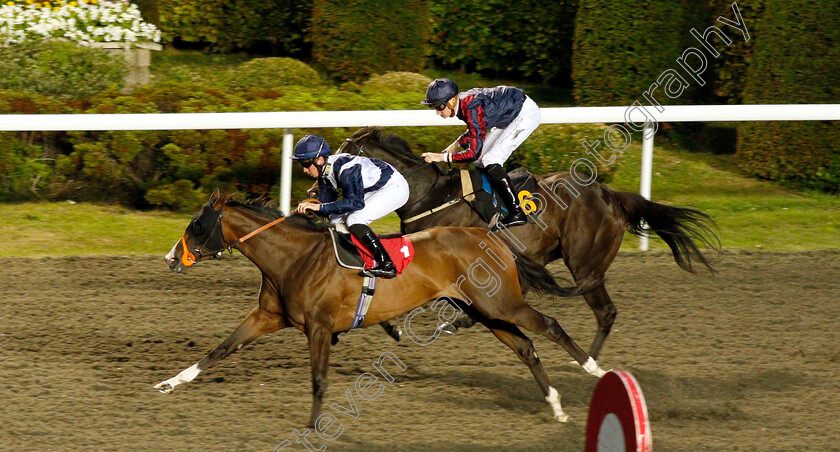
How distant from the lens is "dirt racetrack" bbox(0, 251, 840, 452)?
4371 mm

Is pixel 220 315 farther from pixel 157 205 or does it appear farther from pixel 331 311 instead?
pixel 157 205

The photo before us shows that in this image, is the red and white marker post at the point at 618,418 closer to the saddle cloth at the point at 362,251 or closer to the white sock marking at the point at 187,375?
the saddle cloth at the point at 362,251

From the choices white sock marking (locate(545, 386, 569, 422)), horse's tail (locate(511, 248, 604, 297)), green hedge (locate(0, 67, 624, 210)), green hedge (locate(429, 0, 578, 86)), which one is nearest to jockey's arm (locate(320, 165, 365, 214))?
horse's tail (locate(511, 248, 604, 297))

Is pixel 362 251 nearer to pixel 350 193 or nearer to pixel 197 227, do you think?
pixel 350 193

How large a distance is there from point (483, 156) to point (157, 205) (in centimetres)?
349

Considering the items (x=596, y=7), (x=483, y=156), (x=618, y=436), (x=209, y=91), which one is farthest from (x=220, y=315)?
(x=596, y=7)

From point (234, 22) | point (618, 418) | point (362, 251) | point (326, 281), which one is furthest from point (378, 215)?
point (234, 22)

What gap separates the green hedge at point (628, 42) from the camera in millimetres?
9406

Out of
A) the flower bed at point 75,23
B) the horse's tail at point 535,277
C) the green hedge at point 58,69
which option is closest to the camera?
the horse's tail at point 535,277

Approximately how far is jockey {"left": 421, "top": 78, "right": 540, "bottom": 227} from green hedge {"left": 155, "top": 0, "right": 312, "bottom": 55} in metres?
6.05

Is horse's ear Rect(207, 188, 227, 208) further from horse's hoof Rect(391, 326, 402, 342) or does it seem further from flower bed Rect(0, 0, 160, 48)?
flower bed Rect(0, 0, 160, 48)

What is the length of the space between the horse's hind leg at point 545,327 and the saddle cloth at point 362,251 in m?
0.58

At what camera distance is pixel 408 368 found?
5316 mm

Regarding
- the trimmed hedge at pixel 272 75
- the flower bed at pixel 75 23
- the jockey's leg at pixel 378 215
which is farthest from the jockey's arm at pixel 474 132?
the flower bed at pixel 75 23
